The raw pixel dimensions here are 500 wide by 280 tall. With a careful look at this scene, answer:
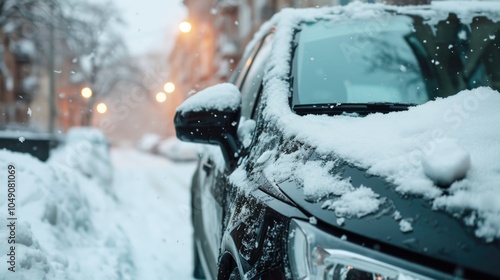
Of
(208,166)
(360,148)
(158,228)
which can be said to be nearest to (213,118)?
(360,148)

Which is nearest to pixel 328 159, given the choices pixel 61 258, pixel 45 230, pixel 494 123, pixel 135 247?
pixel 494 123

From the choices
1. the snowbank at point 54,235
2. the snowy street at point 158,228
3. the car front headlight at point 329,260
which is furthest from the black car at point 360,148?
the snowy street at point 158,228

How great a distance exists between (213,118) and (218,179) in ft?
1.79

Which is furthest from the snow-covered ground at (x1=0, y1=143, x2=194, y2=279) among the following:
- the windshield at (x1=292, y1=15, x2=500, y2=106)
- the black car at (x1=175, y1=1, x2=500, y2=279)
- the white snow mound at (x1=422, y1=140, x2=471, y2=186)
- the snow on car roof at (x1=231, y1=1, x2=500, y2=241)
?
the white snow mound at (x1=422, y1=140, x2=471, y2=186)

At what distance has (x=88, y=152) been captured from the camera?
9820 mm

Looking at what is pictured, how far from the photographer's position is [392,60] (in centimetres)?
228

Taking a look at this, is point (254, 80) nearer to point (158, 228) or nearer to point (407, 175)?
point (407, 175)

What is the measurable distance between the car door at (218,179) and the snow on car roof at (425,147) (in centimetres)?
42

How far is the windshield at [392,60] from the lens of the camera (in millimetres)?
2070

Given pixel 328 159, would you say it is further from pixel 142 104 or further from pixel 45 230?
pixel 142 104

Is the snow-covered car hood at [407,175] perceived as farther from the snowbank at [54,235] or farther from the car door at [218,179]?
the snowbank at [54,235]

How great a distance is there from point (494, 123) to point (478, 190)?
408 mm

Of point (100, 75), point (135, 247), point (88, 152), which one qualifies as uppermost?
point (135, 247)

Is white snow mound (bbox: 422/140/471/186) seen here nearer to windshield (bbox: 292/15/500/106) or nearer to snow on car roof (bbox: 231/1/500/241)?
snow on car roof (bbox: 231/1/500/241)
